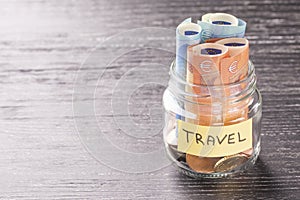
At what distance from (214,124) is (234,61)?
10 cm

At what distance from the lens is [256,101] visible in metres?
1.10

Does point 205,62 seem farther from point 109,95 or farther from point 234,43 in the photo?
point 109,95

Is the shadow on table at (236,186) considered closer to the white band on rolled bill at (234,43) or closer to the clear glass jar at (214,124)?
the clear glass jar at (214,124)

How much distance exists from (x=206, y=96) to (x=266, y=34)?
436 mm

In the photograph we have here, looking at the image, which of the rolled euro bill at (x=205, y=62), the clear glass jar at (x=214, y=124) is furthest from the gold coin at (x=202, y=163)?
the rolled euro bill at (x=205, y=62)

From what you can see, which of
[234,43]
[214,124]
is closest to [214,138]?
[214,124]

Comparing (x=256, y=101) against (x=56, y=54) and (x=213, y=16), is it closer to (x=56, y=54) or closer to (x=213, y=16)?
(x=213, y=16)

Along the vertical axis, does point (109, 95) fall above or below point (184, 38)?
below

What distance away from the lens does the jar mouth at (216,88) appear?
103cm

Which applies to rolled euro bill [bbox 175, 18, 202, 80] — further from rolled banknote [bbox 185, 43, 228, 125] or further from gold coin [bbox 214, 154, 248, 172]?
gold coin [bbox 214, 154, 248, 172]

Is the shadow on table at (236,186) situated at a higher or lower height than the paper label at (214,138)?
lower

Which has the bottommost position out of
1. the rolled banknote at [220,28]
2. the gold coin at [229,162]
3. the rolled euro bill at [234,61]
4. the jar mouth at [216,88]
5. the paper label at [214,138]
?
the gold coin at [229,162]

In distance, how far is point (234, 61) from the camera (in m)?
1.01

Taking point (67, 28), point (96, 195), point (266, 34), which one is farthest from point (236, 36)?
point (67, 28)
